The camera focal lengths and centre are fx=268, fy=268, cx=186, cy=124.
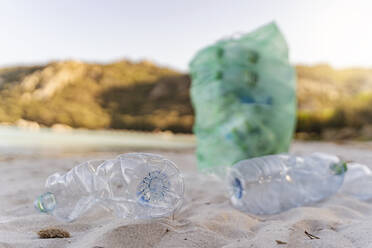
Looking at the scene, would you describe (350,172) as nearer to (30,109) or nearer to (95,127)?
(95,127)

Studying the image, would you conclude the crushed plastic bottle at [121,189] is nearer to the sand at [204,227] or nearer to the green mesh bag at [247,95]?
the sand at [204,227]

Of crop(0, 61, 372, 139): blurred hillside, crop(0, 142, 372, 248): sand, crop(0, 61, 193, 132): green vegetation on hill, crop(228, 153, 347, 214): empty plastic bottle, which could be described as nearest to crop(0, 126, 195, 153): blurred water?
crop(0, 142, 372, 248): sand

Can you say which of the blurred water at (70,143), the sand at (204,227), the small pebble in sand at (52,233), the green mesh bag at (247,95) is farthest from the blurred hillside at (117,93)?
the small pebble in sand at (52,233)

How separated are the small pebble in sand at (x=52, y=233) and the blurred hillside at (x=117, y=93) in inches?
472

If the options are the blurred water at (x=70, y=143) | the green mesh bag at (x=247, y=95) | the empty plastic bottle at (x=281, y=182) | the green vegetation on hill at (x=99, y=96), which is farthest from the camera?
the green vegetation on hill at (x=99, y=96)

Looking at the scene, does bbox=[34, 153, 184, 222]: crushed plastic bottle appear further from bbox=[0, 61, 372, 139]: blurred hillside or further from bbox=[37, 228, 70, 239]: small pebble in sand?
bbox=[0, 61, 372, 139]: blurred hillside

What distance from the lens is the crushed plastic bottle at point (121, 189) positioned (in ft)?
2.56

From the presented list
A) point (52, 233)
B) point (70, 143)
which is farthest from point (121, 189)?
point (70, 143)

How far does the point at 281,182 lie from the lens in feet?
3.80

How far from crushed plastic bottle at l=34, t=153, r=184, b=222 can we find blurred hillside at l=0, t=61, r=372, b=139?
11.8m

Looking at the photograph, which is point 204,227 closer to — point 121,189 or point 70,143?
point 121,189

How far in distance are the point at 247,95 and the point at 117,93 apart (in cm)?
2073

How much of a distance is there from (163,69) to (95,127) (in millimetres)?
10497

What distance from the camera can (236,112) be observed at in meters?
1.82
